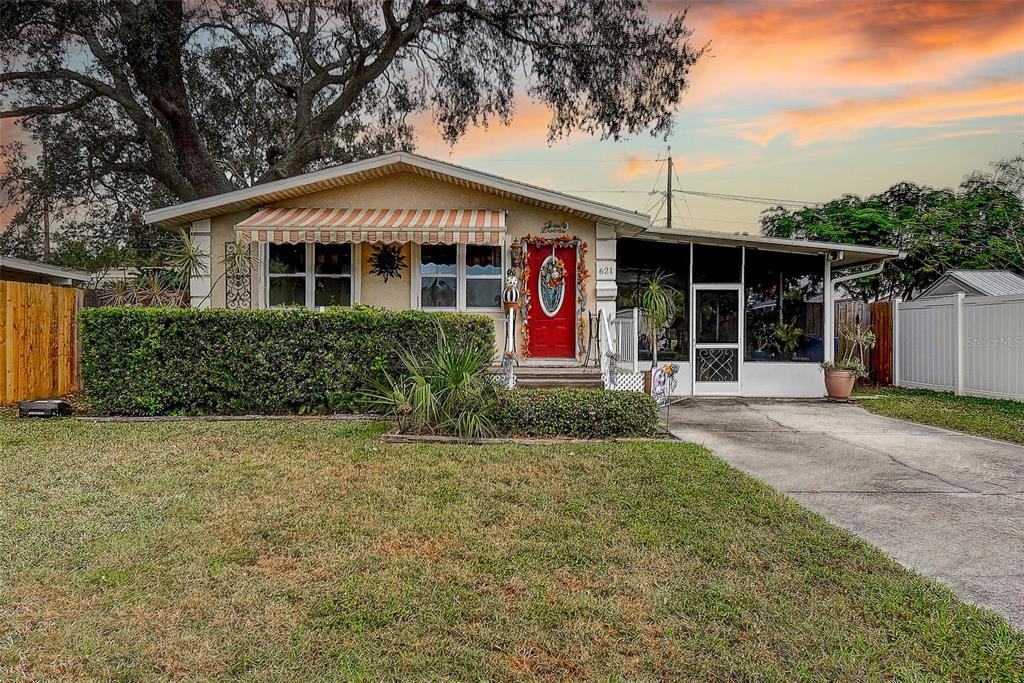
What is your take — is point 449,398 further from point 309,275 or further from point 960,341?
point 960,341

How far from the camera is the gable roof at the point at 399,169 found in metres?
11.0

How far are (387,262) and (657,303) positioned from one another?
5637 millimetres

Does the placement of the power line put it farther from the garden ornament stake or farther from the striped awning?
the striped awning

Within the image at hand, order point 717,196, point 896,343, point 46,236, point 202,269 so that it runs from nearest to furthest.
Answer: point 202,269, point 896,343, point 46,236, point 717,196

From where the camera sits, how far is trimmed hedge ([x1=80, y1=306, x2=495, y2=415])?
860 centimetres

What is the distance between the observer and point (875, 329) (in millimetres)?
14703

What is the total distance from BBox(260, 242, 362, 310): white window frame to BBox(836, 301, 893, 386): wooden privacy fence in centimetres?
1181

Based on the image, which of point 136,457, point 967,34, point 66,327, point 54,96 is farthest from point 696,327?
point 54,96

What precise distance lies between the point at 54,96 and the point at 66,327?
986 centimetres

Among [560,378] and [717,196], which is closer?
[560,378]

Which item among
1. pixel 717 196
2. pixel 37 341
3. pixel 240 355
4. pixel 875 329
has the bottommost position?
pixel 240 355

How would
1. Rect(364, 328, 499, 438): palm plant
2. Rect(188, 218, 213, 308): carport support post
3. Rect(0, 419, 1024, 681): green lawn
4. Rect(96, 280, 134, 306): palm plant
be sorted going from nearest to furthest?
Rect(0, 419, 1024, 681): green lawn < Rect(364, 328, 499, 438): palm plant < Rect(96, 280, 134, 306): palm plant < Rect(188, 218, 213, 308): carport support post

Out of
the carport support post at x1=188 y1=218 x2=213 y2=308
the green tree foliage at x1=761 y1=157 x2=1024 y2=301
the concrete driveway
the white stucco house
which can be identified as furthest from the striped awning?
the green tree foliage at x1=761 y1=157 x2=1024 y2=301

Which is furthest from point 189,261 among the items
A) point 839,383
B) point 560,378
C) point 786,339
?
point 839,383
